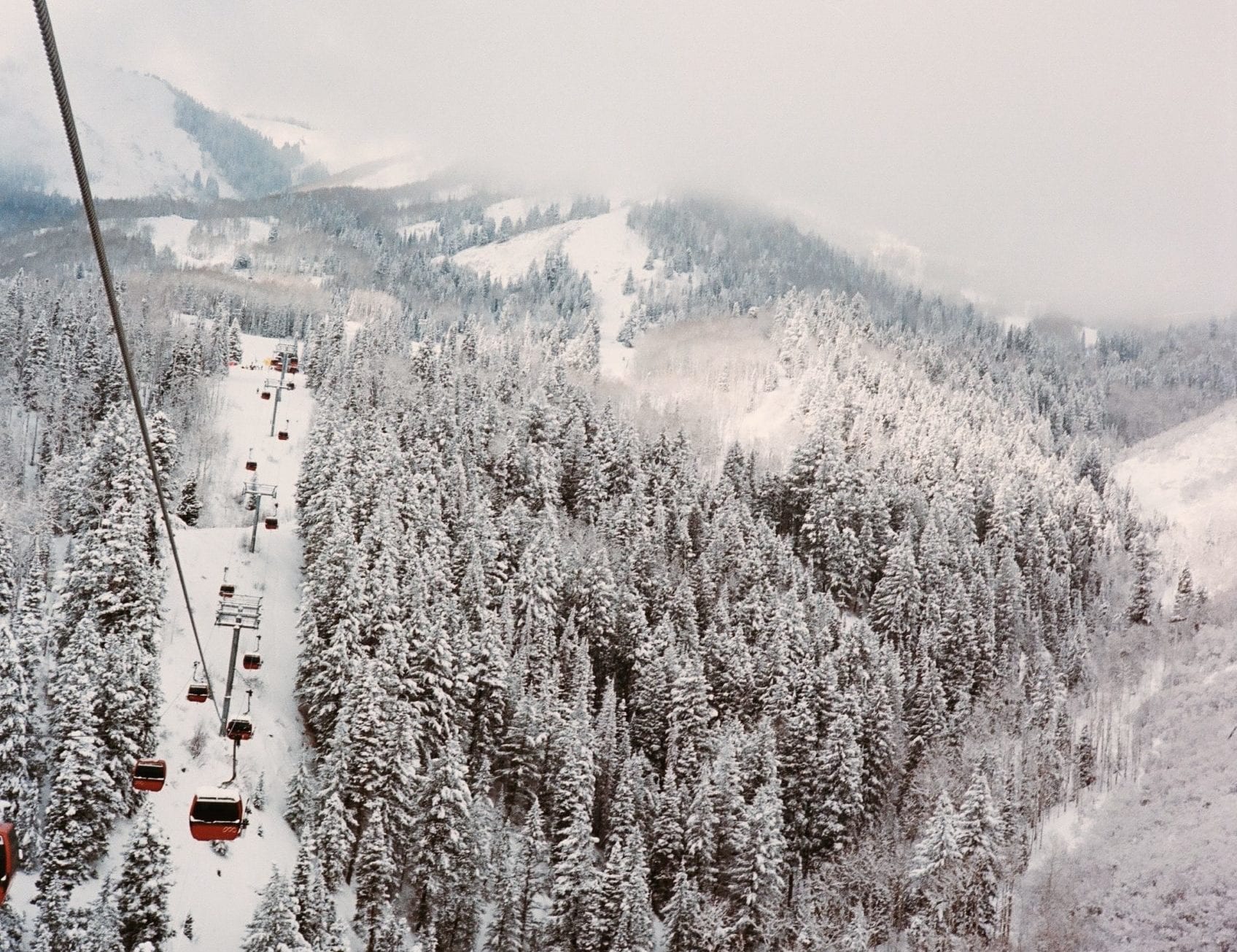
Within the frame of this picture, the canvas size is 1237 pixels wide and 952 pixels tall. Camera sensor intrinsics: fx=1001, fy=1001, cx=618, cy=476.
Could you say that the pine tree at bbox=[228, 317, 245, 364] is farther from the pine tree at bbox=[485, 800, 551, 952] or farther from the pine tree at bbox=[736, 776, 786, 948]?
the pine tree at bbox=[736, 776, 786, 948]

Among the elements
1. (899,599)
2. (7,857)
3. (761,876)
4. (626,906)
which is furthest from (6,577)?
(899,599)

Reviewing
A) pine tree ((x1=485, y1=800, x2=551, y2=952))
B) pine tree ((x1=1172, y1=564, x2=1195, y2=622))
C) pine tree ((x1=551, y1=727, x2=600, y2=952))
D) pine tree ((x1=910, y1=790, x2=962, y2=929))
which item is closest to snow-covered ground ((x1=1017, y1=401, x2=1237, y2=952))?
pine tree ((x1=1172, y1=564, x2=1195, y2=622))

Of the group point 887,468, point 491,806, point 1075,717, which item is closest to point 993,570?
point 1075,717

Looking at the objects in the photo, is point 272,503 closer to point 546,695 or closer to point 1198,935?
point 546,695

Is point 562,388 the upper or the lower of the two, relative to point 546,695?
upper

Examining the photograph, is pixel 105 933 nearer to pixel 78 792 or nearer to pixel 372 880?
pixel 78 792

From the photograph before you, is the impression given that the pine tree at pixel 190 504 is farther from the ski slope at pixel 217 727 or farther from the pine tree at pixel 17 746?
the pine tree at pixel 17 746
